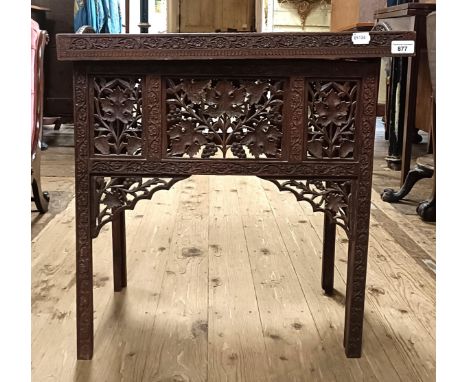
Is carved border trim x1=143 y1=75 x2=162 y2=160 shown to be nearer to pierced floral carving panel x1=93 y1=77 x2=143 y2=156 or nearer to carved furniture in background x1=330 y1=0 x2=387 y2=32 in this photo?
pierced floral carving panel x1=93 y1=77 x2=143 y2=156

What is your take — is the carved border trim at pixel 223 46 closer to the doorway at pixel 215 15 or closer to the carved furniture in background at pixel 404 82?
the carved furniture in background at pixel 404 82

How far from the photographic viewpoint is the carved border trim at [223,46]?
130 centimetres

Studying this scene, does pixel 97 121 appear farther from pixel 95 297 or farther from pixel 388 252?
pixel 388 252

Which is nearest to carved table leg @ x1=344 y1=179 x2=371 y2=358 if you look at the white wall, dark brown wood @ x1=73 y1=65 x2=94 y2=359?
dark brown wood @ x1=73 y1=65 x2=94 y2=359

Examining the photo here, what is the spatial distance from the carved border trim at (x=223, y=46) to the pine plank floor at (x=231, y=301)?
70cm

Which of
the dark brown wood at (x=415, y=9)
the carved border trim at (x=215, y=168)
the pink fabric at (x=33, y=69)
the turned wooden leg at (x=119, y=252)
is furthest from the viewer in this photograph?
the dark brown wood at (x=415, y=9)

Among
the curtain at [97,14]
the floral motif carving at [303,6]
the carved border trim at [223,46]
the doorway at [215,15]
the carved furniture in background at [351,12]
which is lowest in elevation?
the carved border trim at [223,46]

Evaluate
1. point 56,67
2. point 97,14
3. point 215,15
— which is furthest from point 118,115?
point 215,15

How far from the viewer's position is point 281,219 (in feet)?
9.32

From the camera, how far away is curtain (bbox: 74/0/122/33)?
4742mm

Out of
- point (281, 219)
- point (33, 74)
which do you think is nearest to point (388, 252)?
point (281, 219)

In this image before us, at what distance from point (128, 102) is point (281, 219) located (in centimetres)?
155

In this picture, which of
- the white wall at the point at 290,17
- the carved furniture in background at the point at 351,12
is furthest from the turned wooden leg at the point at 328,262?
the white wall at the point at 290,17

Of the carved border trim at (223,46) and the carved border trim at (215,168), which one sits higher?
the carved border trim at (223,46)
